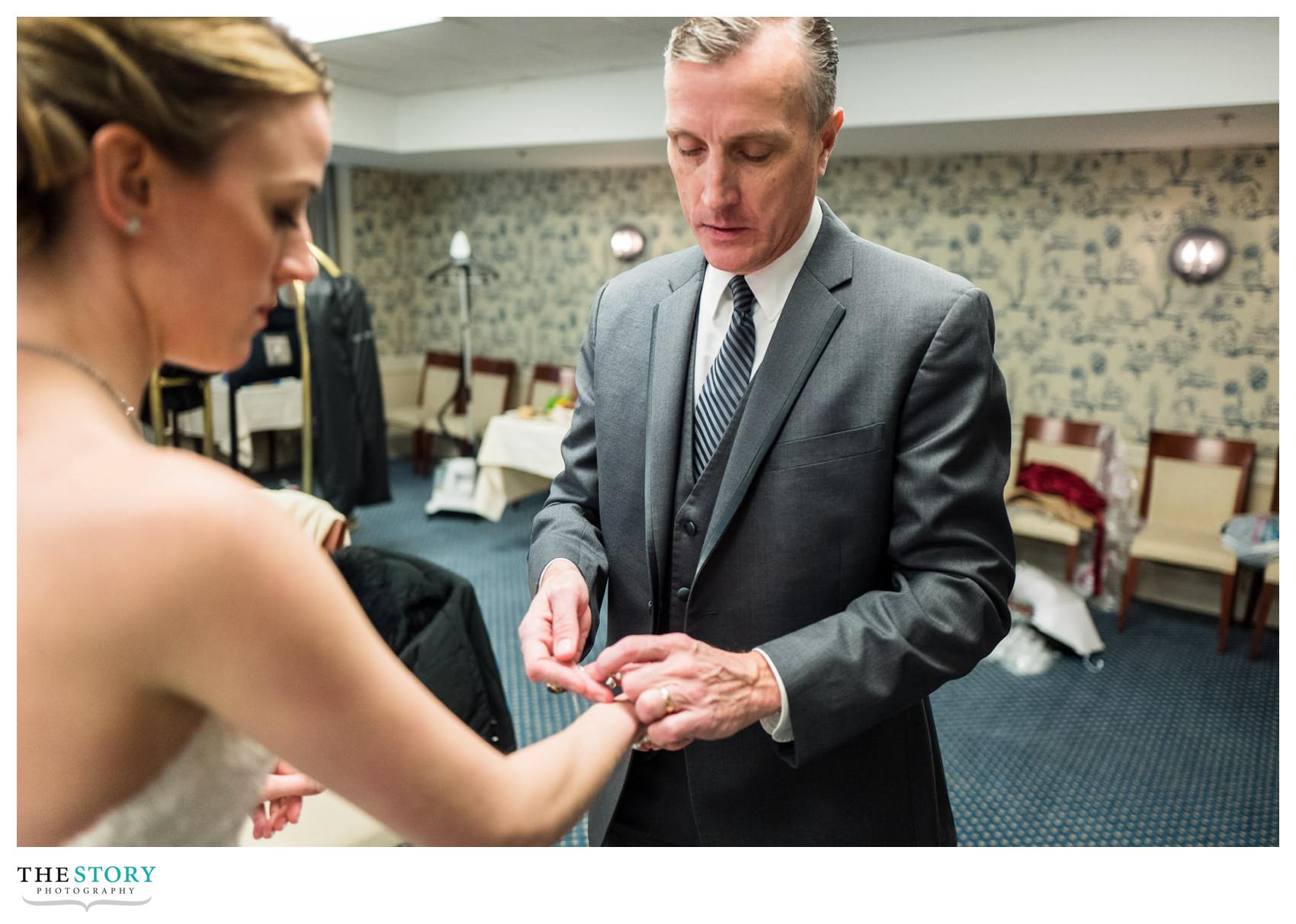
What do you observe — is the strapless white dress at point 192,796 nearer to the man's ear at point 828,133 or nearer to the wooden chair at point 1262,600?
the man's ear at point 828,133

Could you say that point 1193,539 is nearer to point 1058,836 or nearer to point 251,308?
point 1058,836

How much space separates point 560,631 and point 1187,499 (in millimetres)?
4300

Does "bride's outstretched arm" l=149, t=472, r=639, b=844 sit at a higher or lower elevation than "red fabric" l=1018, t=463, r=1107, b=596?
higher

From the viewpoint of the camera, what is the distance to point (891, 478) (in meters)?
1.03

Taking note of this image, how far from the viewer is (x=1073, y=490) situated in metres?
4.28

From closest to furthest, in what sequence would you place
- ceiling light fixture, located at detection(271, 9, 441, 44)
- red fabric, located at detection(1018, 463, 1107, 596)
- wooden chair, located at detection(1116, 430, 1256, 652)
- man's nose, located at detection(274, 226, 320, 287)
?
man's nose, located at detection(274, 226, 320, 287)
ceiling light fixture, located at detection(271, 9, 441, 44)
wooden chair, located at detection(1116, 430, 1256, 652)
red fabric, located at detection(1018, 463, 1107, 596)

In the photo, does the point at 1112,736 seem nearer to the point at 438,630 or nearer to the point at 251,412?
the point at 438,630

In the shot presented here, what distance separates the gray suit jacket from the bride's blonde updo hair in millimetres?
629

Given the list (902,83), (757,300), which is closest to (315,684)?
(757,300)

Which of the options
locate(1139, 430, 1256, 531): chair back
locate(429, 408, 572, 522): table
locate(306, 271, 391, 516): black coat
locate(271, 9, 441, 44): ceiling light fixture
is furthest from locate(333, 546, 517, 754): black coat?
locate(1139, 430, 1256, 531): chair back

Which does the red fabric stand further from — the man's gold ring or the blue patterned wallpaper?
the man's gold ring

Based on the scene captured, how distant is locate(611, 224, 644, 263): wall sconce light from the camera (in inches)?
246

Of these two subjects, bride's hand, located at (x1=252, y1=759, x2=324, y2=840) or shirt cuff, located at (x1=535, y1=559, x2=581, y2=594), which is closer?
bride's hand, located at (x1=252, y1=759, x2=324, y2=840)

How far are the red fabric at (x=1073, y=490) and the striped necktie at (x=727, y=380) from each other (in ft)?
12.0
